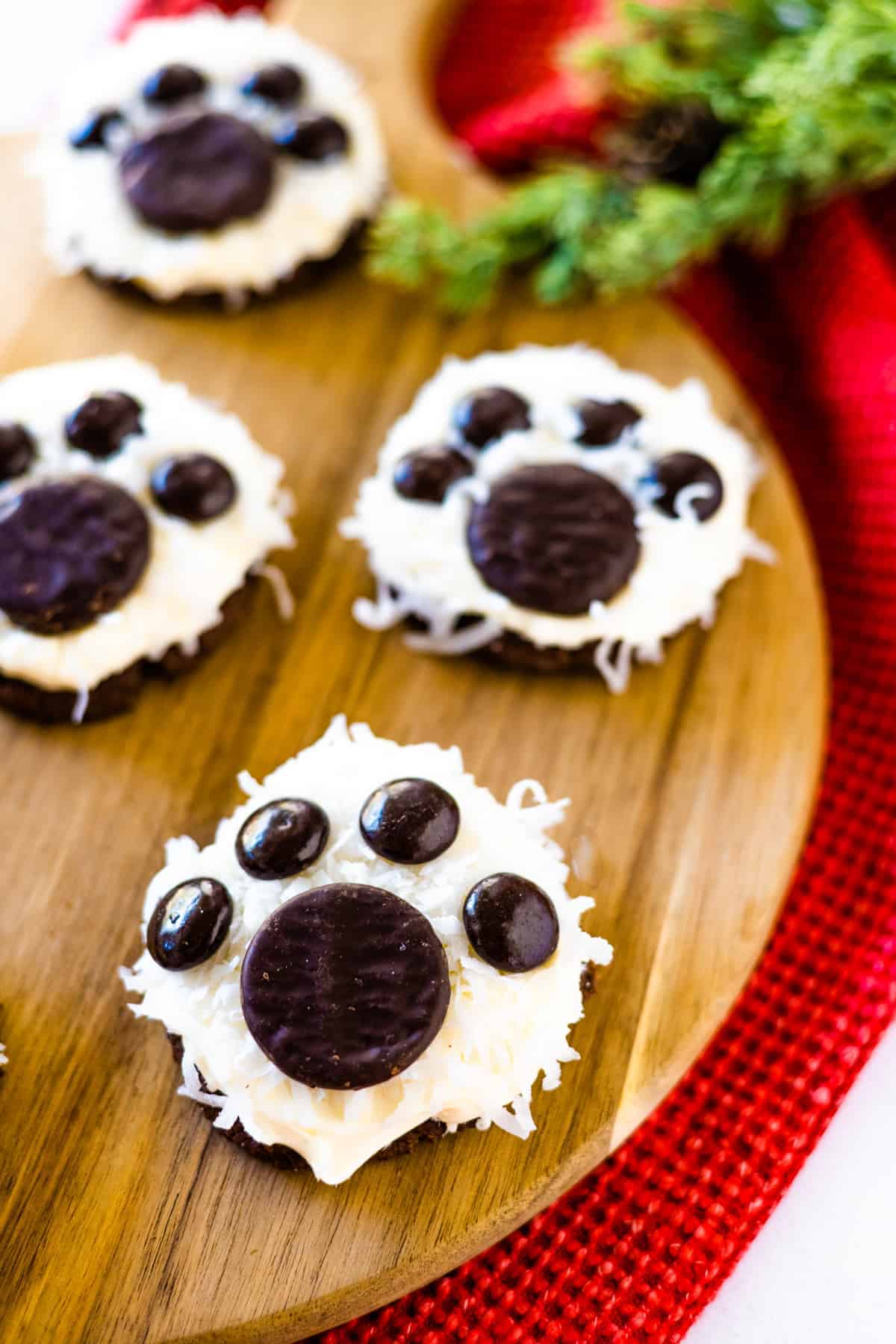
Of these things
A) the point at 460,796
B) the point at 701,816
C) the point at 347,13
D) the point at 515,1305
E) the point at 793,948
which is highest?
the point at 347,13

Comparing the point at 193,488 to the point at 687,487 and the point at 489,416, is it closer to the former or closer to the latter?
the point at 489,416

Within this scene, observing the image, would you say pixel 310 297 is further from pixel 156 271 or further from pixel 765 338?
pixel 765 338

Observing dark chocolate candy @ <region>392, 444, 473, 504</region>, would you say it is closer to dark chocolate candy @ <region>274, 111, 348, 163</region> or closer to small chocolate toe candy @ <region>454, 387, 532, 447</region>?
small chocolate toe candy @ <region>454, 387, 532, 447</region>

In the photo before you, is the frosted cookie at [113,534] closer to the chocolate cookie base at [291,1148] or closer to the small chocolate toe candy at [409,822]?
the small chocolate toe candy at [409,822]

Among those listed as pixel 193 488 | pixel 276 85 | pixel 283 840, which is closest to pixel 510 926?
pixel 283 840

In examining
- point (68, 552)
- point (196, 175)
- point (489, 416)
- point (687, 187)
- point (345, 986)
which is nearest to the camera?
point (345, 986)

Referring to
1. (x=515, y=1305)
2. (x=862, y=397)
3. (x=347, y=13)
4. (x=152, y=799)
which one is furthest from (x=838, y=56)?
(x=515, y=1305)
